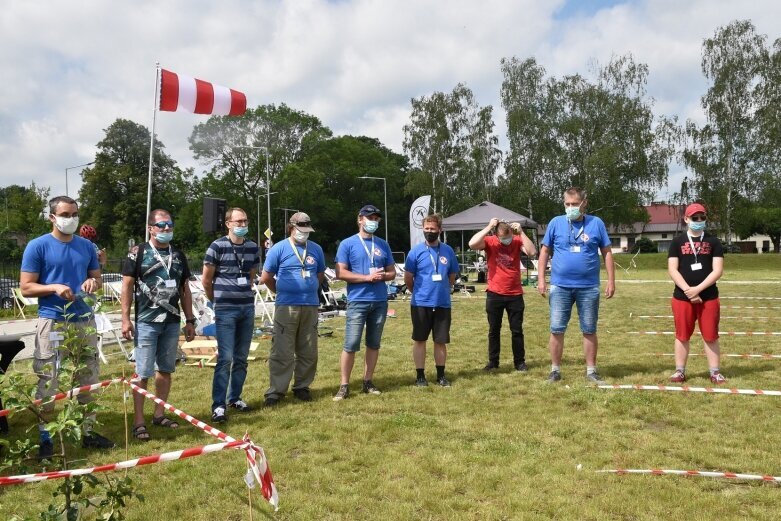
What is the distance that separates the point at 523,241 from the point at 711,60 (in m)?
33.3

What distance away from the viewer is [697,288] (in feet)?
17.7

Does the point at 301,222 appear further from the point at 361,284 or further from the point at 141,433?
the point at 141,433

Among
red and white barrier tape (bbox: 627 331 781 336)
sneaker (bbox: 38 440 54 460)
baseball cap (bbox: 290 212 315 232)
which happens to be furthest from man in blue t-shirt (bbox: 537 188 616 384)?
sneaker (bbox: 38 440 54 460)

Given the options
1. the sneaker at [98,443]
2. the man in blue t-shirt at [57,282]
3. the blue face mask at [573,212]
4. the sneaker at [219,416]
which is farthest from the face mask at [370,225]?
the sneaker at [98,443]

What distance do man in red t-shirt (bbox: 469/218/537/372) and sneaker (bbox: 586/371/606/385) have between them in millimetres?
851

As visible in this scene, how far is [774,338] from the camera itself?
26.3ft

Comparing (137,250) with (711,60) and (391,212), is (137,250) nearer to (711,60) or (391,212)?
(711,60)

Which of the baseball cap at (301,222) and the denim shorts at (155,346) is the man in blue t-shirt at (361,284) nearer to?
the baseball cap at (301,222)

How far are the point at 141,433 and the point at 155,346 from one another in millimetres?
630

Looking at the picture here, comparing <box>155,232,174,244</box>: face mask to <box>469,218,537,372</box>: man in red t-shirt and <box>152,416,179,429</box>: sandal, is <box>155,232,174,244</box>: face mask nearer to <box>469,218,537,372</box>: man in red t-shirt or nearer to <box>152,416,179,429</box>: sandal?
<box>152,416,179,429</box>: sandal

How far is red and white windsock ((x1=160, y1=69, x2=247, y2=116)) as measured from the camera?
10289 mm

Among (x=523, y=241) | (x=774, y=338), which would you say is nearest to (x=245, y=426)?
(x=523, y=241)

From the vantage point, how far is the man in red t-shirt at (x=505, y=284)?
6.52 meters

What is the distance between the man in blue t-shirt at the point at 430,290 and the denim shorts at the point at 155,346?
222 cm
